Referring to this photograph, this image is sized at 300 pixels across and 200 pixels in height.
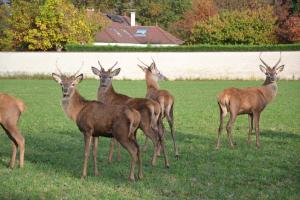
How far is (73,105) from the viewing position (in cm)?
1017

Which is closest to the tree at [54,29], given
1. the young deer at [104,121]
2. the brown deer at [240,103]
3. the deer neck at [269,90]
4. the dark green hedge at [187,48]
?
the dark green hedge at [187,48]

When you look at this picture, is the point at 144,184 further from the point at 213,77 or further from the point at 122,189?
the point at 213,77

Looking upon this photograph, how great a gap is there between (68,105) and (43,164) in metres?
1.29

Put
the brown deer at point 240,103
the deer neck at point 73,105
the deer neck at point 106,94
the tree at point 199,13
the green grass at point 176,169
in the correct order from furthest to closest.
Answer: the tree at point 199,13 < the brown deer at point 240,103 < the deer neck at point 106,94 < the deer neck at point 73,105 < the green grass at point 176,169

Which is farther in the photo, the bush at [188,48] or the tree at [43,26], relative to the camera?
the tree at [43,26]

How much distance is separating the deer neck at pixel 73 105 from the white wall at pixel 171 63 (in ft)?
118

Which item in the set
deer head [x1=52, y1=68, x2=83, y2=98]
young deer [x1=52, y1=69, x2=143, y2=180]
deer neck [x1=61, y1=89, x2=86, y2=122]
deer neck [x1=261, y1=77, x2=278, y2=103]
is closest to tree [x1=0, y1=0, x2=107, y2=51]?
deer neck [x1=261, y1=77, x2=278, y2=103]

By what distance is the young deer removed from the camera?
9.30 metres

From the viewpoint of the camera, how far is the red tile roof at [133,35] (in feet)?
222

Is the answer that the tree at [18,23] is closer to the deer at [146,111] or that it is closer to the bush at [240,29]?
the bush at [240,29]

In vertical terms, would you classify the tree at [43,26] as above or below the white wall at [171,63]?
above

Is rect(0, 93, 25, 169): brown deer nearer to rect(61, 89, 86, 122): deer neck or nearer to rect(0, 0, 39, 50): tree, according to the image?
rect(61, 89, 86, 122): deer neck

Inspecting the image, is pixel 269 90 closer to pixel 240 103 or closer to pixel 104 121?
pixel 240 103

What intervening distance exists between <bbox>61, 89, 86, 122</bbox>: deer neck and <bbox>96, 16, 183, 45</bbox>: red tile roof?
56698 millimetres
